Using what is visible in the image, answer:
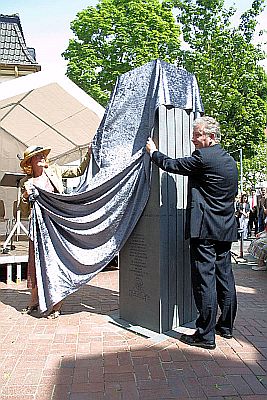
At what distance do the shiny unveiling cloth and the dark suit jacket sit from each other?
1.80 feet

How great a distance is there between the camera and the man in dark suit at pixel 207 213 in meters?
3.65

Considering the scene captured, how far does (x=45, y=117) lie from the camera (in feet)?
31.2

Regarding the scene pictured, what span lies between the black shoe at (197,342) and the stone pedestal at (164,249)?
278mm

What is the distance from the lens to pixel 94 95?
21.9 metres

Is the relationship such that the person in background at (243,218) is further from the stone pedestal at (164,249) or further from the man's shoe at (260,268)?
the stone pedestal at (164,249)

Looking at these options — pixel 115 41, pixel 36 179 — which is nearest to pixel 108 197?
pixel 36 179

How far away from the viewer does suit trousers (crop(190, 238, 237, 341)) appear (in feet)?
12.1

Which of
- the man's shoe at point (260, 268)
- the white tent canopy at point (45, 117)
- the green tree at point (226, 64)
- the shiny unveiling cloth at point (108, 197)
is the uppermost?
the green tree at point (226, 64)

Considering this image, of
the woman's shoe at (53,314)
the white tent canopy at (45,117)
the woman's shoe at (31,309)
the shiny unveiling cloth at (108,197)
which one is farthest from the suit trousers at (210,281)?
the white tent canopy at (45,117)

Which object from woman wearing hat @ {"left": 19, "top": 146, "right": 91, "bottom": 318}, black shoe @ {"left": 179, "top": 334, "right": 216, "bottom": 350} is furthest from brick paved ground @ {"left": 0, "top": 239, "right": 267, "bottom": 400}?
woman wearing hat @ {"left": 19, "top": 146, "right": 91, "bottom": 318}

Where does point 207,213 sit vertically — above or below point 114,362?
above

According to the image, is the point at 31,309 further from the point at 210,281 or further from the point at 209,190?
the point at 209,190

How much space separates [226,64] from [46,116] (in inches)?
400

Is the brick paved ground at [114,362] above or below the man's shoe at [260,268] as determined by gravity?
above
